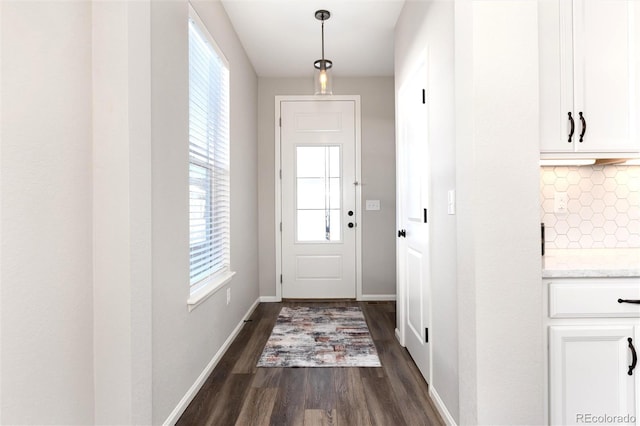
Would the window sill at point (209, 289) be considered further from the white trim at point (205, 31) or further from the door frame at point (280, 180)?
the white trim at point (205, 31)

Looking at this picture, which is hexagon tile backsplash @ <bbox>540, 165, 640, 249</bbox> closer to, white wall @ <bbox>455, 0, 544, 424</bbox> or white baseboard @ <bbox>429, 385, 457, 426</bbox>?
white wall @ <bbox>455, 0, 544, 424</bbox>

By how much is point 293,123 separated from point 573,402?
12.3 feet

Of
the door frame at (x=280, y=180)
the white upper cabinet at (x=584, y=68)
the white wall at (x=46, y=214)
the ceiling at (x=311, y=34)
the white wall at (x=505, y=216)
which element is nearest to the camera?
the white wall at (x=46, y=214)

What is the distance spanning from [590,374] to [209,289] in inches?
79.8

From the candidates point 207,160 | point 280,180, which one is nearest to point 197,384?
point 207,160

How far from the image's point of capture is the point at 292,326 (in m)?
3.44

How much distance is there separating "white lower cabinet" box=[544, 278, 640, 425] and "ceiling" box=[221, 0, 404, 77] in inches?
96.2

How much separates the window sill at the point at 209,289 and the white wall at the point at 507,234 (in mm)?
1507

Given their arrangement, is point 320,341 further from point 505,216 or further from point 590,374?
point 505,216

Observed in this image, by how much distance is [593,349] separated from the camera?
1.43 metres

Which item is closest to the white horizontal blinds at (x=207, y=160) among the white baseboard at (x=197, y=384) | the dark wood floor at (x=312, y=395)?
the white baseboard at (x=197, y=384)

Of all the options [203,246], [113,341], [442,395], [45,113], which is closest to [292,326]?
[203,246]

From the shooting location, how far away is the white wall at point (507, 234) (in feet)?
4.43

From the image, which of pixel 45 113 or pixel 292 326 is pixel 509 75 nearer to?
pixel 45 113
